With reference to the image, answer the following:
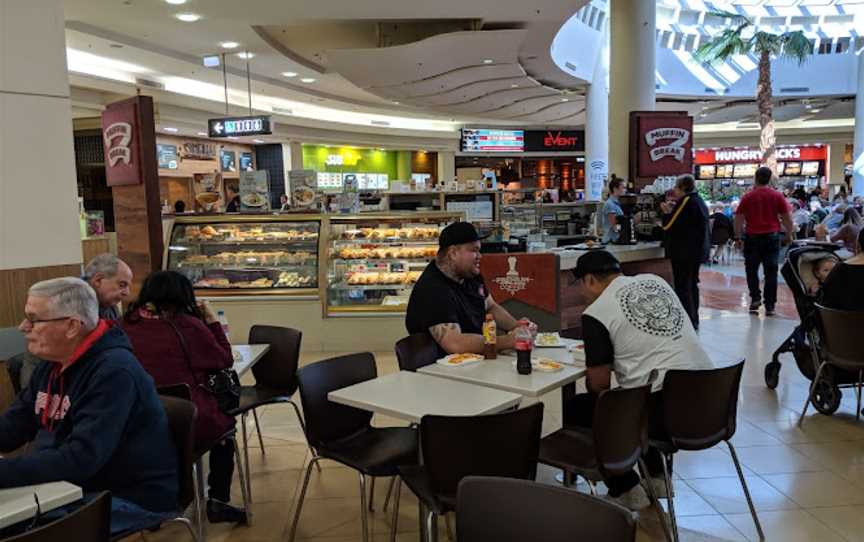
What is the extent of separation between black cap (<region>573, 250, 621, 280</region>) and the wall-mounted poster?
1513 cm

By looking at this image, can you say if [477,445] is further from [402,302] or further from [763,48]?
[763,48]

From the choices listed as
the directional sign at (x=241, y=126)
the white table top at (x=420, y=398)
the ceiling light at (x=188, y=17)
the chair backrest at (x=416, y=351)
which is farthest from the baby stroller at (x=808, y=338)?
the directional sign at (x=241, y=126)

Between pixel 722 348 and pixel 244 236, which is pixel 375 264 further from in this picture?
pixel 722 348

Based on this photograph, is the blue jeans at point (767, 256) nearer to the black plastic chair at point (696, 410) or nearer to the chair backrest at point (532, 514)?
the black plastic chair at point (696, 410)

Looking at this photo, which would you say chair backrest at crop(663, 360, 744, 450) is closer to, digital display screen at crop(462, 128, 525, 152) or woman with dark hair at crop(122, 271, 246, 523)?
woman with dark hair at crop(122, 271, 246, 523)

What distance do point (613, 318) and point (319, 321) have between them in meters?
4.35

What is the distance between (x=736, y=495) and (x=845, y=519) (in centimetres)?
49

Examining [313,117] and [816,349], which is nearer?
[816,349]

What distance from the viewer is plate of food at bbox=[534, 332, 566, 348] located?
3.60 meters

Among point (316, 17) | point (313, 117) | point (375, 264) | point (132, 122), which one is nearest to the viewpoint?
point (132, 122)

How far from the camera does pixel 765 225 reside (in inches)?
309

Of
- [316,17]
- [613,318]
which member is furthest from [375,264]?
[613,318]

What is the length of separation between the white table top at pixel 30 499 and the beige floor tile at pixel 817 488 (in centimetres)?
333

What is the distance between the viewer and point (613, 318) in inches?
110
